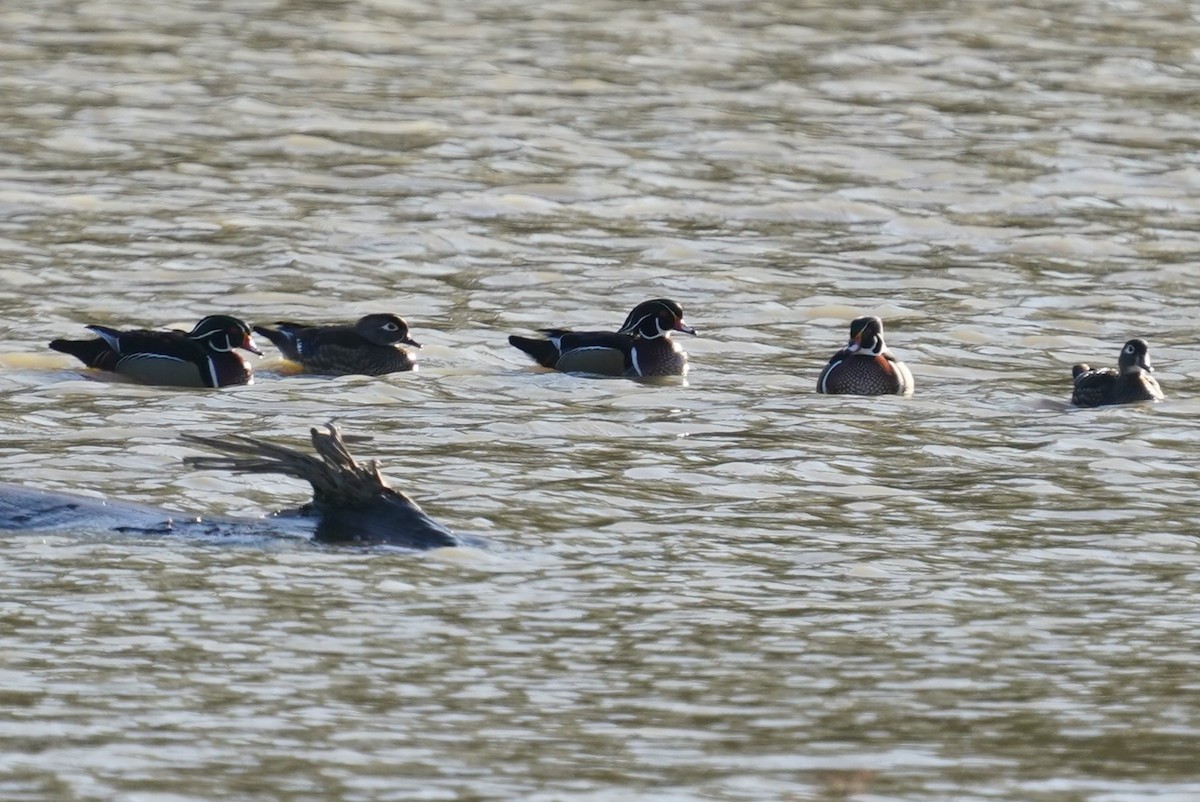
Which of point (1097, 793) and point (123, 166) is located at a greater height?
point (123, 166)

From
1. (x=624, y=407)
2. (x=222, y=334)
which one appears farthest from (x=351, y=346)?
(x=624, y=407)

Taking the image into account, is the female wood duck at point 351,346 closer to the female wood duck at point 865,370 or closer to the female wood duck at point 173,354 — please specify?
the female wood duck at point 173,354

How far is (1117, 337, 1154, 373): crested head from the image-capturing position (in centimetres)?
1434

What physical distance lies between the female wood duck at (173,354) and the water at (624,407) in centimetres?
17

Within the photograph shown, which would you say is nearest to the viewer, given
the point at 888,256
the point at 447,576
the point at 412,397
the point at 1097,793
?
the point at 1097,793

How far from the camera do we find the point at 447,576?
31.0 ft

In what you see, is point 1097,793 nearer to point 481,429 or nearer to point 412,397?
point 481,429

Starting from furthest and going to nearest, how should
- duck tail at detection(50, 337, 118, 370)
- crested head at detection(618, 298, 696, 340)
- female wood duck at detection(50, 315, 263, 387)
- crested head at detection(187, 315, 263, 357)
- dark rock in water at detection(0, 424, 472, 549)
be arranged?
crested head at detection(618, 298, 696, 340) < crested head at detection(187, 315, 263, 357) < duck tail at detection(50, 337, 118, 370) < female wood duck at detection(50, 315, 263, 387) < dark rock in water at detection(0, 424, 472, 549)

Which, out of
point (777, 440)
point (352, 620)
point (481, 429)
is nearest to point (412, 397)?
point (481, 429)

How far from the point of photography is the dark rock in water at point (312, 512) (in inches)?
386

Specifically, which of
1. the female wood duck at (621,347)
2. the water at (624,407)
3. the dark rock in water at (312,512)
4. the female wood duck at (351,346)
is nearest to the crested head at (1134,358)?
the water at (624,407)

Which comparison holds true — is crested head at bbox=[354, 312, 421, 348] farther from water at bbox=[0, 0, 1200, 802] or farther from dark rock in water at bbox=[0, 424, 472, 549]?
dark rock in water at bbox=[0, 424, 472, 549]

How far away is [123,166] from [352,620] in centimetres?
1277

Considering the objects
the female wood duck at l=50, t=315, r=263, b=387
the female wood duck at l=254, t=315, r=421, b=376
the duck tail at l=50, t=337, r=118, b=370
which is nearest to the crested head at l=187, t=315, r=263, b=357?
the female wood duck at l=50, t=315, r=263, b=387
